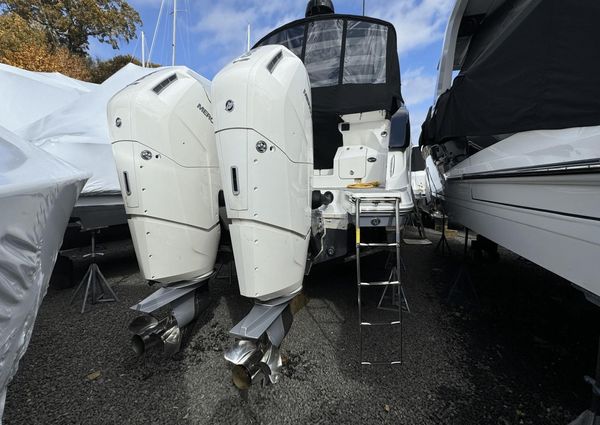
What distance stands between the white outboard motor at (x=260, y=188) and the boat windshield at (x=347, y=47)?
1547 mm

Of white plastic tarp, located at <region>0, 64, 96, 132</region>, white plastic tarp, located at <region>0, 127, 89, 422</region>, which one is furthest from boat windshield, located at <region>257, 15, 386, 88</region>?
white plastic tarp, located at <region>0, 64, 96, 132</region>

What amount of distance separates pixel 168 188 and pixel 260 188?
0.77 m

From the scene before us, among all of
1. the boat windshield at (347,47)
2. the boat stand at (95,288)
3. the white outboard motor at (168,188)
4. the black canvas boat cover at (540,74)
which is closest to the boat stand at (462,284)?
the black canvas boat cover at (540,74)

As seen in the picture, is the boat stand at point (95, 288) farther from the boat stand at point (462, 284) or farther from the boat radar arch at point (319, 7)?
the boat radar arch at point (319, 7)

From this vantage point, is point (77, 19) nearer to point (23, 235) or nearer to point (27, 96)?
point (27, 96)

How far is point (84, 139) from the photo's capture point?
4.16 metres

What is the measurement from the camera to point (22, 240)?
3.39ft

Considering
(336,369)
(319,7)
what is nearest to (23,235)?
(336,369)

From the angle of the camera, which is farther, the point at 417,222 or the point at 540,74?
the point at 417,222

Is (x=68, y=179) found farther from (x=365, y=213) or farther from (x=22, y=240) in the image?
(x=365, y=213)

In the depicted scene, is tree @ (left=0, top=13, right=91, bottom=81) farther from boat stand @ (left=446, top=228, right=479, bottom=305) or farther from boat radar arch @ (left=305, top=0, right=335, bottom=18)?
boat stand @ (left=446, top=228, right=479, bottom=305)

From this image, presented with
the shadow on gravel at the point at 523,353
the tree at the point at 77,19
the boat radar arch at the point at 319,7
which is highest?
the tree at the point at 77,19

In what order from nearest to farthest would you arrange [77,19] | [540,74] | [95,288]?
[540,74], [95,288], [77,19]

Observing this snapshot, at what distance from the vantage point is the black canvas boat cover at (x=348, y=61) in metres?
3.16
